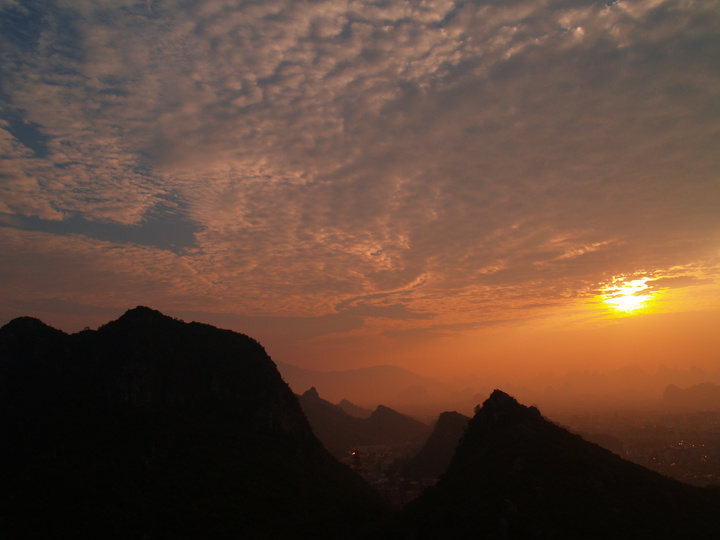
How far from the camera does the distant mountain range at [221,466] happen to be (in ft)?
140

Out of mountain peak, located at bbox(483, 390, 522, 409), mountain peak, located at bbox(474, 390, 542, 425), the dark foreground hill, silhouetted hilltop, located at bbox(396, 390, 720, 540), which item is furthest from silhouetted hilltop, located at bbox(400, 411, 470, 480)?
silhouetted hilltop, located at bbox(396, 390, 720, 540)

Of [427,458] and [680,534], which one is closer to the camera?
[680,534]

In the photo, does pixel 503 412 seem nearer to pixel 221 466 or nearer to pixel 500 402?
pixel 500 402

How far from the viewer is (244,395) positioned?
7388 centimetres

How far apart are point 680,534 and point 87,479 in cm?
6979

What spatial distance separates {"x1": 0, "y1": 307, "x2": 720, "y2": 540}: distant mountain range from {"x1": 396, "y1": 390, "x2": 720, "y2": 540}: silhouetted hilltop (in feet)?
0.64

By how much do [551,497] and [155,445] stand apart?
5508 centimetres

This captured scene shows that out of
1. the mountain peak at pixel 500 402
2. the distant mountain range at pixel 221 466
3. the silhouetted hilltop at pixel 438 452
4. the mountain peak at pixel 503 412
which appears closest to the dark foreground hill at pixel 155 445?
the distant mountain range at pixel 221 466

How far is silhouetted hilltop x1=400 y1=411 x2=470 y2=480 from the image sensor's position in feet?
410

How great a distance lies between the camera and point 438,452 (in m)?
134

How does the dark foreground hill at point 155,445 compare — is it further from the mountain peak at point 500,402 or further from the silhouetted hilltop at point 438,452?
the silhouetted hilltop at point 438,452

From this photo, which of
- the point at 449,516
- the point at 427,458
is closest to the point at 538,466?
the point at 449,516

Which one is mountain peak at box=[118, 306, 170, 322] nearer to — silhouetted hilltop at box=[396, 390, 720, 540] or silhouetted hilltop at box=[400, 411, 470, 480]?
silhouetted hilltop at box=[396, 390, 720, 540]

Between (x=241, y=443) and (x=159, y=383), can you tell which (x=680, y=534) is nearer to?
(x=241, y=443)
